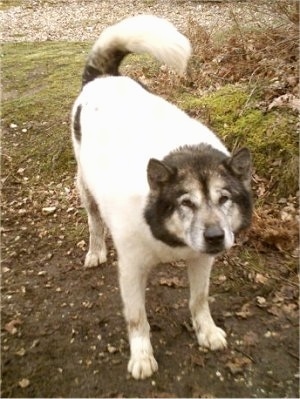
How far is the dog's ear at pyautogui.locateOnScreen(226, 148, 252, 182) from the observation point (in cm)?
280

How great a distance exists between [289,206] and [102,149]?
1.93m

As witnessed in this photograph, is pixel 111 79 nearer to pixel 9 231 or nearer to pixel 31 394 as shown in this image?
pixel 9 231

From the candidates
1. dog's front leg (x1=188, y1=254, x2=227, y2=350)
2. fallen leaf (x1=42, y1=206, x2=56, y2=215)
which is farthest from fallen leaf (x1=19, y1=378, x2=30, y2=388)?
fallen leaf (x1=42, y1=206, x2=56, y2=215)

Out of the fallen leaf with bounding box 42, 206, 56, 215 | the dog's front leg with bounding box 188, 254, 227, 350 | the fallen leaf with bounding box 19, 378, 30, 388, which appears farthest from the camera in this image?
the fallen leaf with bounding box 42, 206, 56, 215

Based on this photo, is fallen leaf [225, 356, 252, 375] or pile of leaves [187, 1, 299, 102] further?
pile of leaves [187, 1, 299, 102]

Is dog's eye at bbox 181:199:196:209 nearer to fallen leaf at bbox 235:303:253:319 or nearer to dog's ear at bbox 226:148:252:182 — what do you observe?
dog's ear at bbox 226:148:252:182

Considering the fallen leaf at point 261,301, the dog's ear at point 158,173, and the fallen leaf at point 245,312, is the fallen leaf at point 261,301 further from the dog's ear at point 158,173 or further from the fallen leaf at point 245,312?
the dog's ear at point 158,173

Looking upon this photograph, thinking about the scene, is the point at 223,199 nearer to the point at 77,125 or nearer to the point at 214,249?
the point at 214,249

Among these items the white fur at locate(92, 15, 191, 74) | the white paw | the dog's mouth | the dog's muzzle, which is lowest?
the white paw

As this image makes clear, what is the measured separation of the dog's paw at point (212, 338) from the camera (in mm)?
3326

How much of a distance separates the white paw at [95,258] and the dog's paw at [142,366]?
1239 mm

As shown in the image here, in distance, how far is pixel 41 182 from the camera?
5648 millimetres

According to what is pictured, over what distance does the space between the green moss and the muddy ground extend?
0.87 m

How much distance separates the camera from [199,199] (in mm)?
2693
